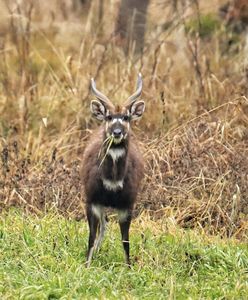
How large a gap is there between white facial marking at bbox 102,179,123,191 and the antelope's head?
360 mm

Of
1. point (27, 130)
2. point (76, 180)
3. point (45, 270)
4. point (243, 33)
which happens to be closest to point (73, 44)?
point (243, 33)

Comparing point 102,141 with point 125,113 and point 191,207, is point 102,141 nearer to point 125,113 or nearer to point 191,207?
point 125,113

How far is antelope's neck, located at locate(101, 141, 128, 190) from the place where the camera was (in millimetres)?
8844

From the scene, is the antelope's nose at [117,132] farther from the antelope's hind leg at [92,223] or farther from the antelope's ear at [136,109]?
the antelope's hind leg at [92,223]

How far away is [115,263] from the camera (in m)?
8.59

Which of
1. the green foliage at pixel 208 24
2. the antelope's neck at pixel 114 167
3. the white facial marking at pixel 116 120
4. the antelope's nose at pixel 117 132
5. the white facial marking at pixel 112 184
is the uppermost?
the white facial marking at pixel 116 120

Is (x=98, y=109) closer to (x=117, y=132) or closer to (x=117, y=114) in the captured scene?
(x=117, y=114)

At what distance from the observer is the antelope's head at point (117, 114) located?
8.62 m

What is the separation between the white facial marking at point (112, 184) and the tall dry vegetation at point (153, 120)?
4.37 ft

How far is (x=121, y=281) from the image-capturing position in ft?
26.4

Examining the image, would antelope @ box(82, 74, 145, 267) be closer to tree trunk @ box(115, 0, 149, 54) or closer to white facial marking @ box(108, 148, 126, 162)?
white facial marking @ box(108, 148, 126, 162)

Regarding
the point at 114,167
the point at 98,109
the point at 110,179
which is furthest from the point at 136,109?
the point at 110,179

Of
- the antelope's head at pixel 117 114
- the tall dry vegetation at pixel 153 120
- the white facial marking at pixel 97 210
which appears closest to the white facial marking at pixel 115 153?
the antelope's head at pixel 117 114

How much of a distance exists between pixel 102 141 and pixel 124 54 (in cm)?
483
